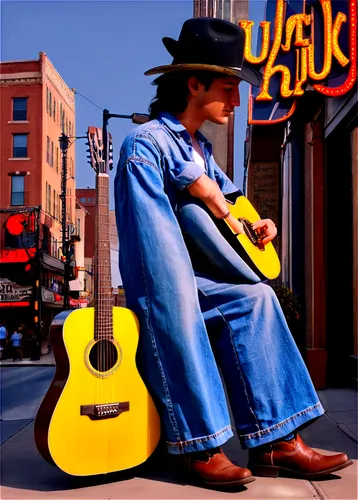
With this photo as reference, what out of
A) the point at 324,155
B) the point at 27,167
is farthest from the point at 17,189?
the point at 324,155

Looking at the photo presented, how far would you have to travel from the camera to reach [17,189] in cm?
3319

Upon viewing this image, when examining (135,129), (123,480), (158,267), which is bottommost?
(123,480)

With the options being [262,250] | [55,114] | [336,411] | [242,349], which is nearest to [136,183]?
[262,250]

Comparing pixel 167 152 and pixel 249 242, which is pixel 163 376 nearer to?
pixel 249 242

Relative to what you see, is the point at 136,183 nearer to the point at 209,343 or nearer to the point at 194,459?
the point at 209,343

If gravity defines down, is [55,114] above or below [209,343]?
above

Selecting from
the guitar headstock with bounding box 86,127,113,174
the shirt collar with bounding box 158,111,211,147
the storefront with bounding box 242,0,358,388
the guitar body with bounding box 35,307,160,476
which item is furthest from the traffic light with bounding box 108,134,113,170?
the storefront with bounding box 242,0,358,388

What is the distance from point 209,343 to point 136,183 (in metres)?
0.76

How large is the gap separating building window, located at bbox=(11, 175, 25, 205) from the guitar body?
31528 mm

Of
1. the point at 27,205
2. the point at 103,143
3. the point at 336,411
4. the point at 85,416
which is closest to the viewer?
the point at 85,416

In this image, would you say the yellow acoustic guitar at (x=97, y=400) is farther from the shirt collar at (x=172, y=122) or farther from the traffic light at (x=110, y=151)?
the traffic light at (x=110, y=151)

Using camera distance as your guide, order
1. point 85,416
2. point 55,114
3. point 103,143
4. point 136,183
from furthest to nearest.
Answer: point 55,114 → point 103,143 → point 136,183 → point 85,416

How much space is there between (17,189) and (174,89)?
Answer: 104ft

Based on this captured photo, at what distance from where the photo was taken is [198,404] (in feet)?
8.07
